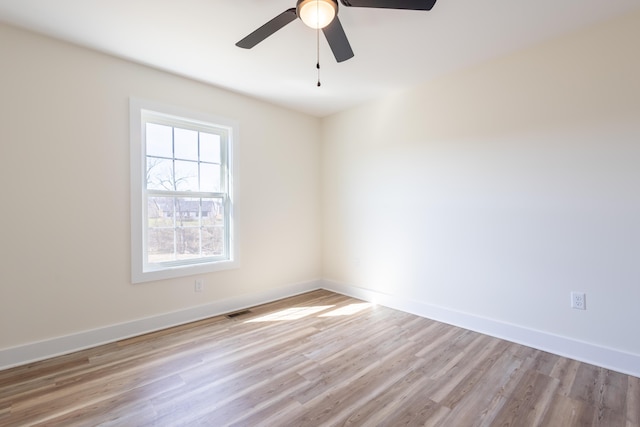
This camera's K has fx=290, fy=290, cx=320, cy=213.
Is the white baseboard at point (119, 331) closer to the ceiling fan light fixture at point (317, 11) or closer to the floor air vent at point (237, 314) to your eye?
the floor air vent at point (237, 314)

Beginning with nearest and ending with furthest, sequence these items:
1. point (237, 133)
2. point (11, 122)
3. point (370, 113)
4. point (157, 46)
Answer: point (11, 122), point (157, 46), point (237, 133), point (370, 113)

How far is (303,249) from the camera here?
4.14m

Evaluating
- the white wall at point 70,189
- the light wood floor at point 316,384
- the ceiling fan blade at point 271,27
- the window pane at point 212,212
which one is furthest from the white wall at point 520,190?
the white wall at point 70,189

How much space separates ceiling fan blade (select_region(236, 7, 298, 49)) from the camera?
5.58ft

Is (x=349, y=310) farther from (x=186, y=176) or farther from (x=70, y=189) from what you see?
(x=70, y=189)

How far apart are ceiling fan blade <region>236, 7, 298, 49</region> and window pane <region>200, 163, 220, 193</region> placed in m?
1.62

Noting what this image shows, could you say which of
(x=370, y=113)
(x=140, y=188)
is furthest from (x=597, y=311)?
(x=140, y=188)

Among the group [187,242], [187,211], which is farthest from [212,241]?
[187,211]

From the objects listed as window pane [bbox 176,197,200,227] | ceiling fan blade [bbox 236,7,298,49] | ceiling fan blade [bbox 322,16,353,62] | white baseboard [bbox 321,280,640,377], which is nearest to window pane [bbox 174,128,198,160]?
window pane [bbox 176,197,200,227]

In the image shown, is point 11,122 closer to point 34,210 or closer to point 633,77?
point 34,210

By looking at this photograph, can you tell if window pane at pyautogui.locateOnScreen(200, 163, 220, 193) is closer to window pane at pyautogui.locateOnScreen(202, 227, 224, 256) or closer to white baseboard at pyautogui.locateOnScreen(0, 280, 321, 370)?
window pane at pyautogui.locateOnScreen(202, 227, 224, 256)

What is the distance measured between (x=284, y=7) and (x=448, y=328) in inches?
122

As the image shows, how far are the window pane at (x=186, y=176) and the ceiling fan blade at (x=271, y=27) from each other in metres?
1.58

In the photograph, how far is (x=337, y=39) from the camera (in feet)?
6.08
